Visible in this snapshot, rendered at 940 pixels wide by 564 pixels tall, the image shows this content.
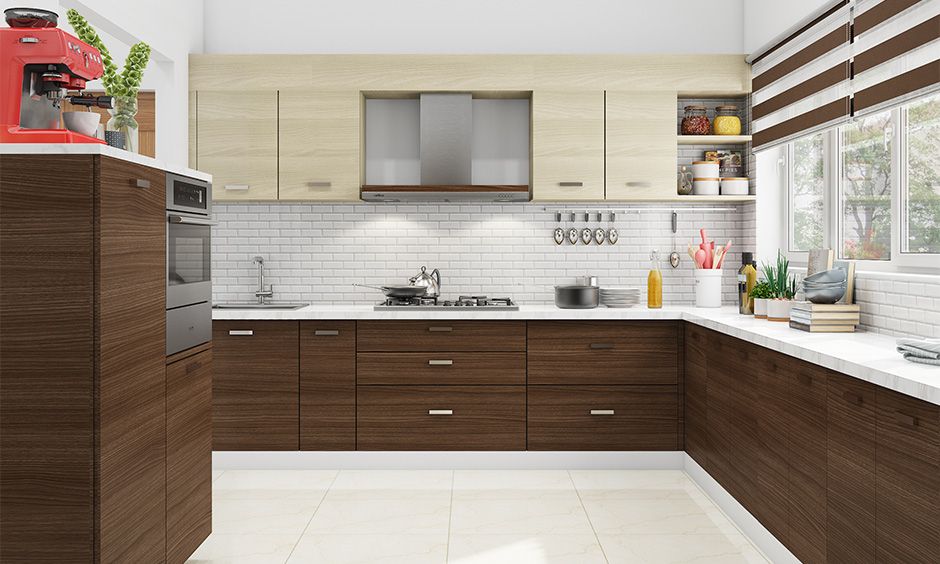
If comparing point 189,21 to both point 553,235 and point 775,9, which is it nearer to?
point 553,235

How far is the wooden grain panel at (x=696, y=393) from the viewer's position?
11.6 ft

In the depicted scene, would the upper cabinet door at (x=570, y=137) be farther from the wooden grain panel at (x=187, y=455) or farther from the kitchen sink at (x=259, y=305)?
the wooden grain panel at (x=187, y=455)

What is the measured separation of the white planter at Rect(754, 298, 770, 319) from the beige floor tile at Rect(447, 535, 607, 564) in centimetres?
147

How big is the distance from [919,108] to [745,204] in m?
1.62

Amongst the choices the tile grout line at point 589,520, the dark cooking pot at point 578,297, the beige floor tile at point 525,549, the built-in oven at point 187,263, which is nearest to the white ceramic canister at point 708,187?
the dark cooking pot at point 578,297

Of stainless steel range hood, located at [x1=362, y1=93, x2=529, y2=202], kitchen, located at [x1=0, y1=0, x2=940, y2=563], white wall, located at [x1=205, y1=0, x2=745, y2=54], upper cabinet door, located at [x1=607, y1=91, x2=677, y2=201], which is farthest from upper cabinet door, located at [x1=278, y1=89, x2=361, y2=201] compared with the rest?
upper cabinet door, located at [x1=607, y1=91, x2=677, y2=201]

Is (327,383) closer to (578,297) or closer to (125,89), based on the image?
(578,297)

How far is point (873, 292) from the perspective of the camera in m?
2.96

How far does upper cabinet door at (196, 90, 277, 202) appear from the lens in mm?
4176

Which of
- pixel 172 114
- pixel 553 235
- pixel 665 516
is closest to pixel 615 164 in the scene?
pixel 553 235

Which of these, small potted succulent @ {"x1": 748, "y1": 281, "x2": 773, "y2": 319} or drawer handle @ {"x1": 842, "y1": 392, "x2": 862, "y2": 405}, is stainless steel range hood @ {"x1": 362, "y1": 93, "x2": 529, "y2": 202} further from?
drawer handle @ {"x1": 842, "y1": 392, "x2": 862, "y2": 405}

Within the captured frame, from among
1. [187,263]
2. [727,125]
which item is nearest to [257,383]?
[187,263]

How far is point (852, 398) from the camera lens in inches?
81.9

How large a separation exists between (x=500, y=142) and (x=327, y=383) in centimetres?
200
